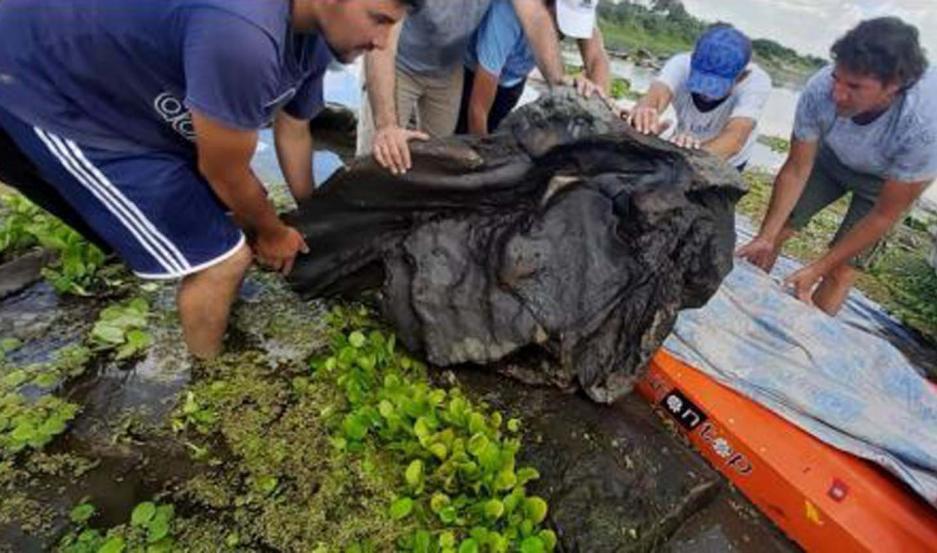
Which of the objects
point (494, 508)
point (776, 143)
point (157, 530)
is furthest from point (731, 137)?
point (776, 143)

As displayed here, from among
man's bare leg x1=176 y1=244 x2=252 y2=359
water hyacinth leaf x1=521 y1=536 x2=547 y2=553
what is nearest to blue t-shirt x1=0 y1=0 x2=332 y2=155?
man's bare leg x1=176 y1=244 x2=252 y2=359

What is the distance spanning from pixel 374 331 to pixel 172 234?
85cm

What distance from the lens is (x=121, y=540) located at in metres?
1.78

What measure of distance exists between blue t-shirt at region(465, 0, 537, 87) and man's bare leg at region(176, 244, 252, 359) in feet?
5.46

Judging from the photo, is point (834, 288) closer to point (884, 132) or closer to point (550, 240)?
point (884, 132)

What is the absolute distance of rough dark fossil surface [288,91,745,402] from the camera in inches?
96.9

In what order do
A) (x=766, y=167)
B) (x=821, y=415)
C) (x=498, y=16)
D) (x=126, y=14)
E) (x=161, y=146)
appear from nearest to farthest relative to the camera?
(x=126, y=14) < (x=161, y=146) < (x=821, y=415) < (x=498, y=16) < (x=766, y=167)

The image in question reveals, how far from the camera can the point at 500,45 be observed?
332 centimetres

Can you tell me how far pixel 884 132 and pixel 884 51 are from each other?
517 mm

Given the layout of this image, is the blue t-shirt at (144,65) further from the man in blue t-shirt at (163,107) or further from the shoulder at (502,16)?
the shoulder at (502,16)

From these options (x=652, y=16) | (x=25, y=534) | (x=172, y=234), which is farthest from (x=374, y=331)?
(x=652, y=16)

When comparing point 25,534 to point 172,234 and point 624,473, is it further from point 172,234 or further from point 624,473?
point 624,473

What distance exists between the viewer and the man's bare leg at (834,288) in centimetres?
400

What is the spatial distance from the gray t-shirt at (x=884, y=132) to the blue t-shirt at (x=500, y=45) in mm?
1498
